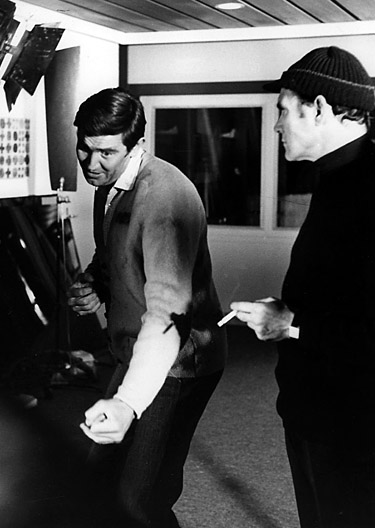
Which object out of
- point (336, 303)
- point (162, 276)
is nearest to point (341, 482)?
point (336, 303)

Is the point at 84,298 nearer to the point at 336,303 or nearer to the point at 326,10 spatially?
the point at 336,303

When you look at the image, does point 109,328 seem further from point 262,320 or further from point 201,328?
point 262,320

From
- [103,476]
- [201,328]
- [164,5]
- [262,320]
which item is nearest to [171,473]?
[103,476]

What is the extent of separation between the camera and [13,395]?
2.52 meters

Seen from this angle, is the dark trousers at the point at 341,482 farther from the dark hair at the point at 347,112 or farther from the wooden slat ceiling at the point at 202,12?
the wooden slat ceiling at the point at 202,12

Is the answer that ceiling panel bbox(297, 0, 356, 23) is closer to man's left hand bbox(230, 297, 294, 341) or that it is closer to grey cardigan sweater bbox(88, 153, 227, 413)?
grey cardigan sweater bbox(88, 153, 227, 413)

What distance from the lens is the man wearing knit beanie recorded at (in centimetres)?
89

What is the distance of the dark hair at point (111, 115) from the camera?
1017mm

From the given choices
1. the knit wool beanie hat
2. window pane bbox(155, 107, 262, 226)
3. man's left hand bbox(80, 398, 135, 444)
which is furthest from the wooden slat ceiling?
window pane bbox(155, 107, 262, 226)

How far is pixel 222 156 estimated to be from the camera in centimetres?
360

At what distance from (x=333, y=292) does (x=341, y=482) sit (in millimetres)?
248

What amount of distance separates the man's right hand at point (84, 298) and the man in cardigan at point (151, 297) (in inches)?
4.6

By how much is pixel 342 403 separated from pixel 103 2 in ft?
3.32

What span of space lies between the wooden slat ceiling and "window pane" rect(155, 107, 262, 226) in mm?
1381
